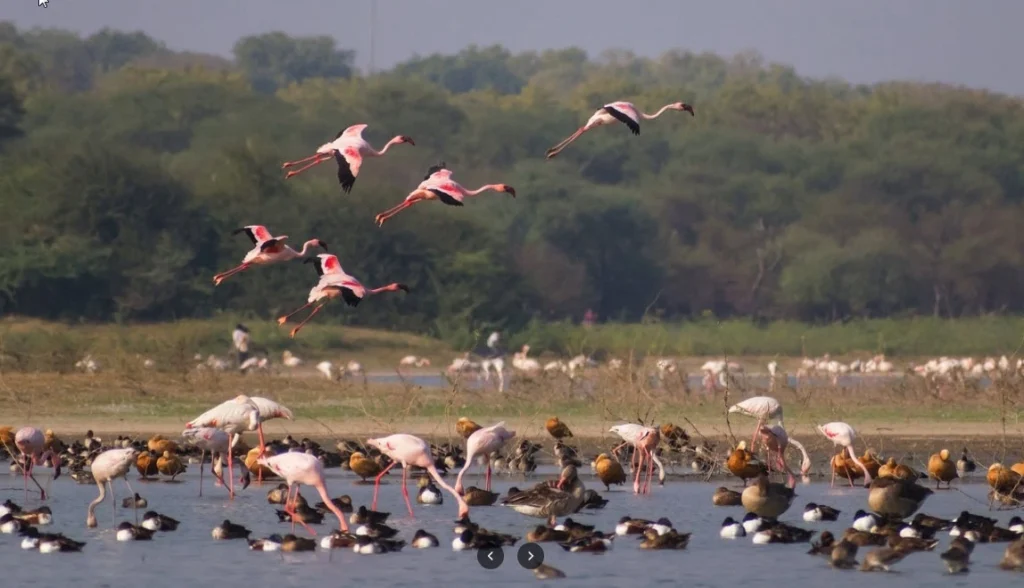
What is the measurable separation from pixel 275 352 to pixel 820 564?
85.0 feet

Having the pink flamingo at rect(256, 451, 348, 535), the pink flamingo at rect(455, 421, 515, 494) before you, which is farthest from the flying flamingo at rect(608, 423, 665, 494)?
the pink flamingo at rect(256, 451, 348, 535)

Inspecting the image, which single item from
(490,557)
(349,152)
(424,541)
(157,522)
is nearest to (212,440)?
(349,152)

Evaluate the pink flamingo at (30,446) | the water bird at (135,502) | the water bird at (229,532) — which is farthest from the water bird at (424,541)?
the pink flamingo at (30,446)

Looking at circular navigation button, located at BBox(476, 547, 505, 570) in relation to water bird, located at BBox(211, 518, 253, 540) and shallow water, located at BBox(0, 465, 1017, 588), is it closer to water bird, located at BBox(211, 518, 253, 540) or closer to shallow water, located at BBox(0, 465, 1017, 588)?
shallow water, located at BBox(0, 465, 1017, 588)

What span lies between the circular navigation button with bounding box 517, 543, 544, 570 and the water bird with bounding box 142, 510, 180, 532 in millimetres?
2465

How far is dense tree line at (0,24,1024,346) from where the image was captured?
44344 mm

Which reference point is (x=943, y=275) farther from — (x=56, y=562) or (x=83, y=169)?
(x=56, y=562)

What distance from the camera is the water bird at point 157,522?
13.6 m

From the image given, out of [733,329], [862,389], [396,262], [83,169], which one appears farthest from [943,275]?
[862,389]

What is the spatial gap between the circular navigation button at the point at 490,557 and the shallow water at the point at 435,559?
6 centimetres

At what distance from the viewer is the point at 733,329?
45.0 meters

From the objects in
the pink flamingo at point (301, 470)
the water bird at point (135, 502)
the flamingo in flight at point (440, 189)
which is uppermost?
the flamingo in flight at point (440, 189)

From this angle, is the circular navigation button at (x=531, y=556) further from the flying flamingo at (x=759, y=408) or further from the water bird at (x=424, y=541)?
the flying flamingo at (x=759, y=408)

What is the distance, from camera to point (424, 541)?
12.9 meters
